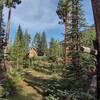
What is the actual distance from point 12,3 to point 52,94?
81.2 feet

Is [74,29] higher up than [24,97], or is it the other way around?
[74,29]

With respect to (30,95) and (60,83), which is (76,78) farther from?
(30,95)

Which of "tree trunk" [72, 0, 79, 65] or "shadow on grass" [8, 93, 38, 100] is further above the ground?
"tree trunk" [72, 0, 79, 65]

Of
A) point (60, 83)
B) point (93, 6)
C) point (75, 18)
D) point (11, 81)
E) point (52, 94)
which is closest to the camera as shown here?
point (93, 6)

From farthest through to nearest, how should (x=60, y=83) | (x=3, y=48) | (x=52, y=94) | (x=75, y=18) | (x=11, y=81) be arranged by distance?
(x=3, y=48) < (x=75, y=18) < (x=11, y=81) < (x=60, y=83) < (x=52, y=94)

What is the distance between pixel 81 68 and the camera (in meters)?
27.4

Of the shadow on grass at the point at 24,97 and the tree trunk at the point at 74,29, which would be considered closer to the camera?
the shadow on grass at the point at 24,97

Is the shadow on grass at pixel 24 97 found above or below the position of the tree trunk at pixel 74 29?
below

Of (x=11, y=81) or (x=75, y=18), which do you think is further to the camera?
(x=75, y=18)

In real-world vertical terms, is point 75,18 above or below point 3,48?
above

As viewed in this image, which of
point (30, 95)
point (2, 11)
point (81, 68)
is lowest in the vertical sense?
point (30, 95)

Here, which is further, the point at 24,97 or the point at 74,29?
the point at 74,29

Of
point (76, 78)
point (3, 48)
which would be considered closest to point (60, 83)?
point (76, 78)

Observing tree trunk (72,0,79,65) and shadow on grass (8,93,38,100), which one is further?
tree trunk (72,0,79,65)
